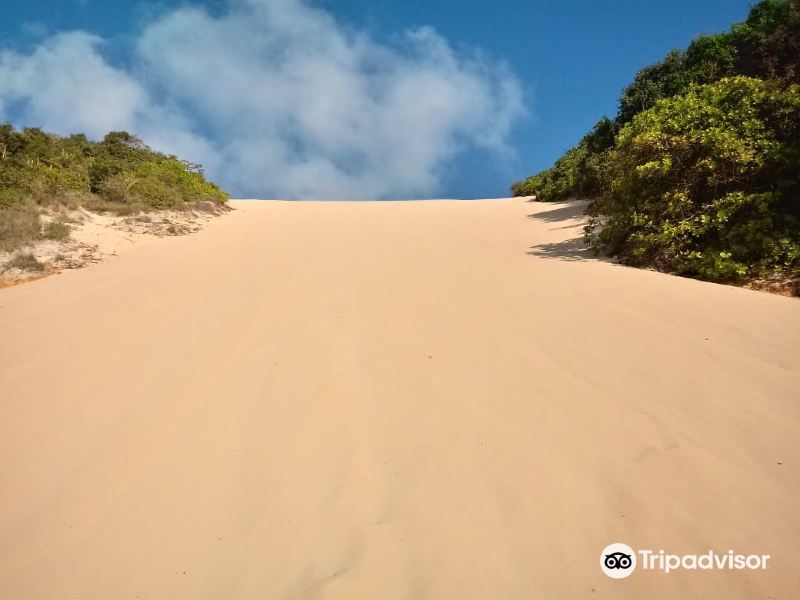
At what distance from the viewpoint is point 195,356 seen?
3709mm

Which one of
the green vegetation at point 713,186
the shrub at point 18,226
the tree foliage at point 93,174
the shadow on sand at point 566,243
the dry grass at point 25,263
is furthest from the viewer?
the tree foliage at point 93,174

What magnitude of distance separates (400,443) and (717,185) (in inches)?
230

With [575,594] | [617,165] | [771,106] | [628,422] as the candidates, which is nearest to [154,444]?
[575,594]

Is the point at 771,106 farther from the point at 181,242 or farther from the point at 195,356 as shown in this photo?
the point at 181,242

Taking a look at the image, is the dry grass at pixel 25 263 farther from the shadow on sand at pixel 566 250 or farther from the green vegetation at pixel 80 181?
the shadow on sand at pixel 566 250

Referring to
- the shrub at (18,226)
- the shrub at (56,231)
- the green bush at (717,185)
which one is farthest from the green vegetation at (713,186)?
the shrub at (18,226)

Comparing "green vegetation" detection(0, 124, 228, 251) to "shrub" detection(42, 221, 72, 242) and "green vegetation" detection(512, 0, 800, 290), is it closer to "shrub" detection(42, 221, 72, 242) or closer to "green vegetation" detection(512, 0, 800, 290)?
"shrub" detection(42, 221, 72, 242)

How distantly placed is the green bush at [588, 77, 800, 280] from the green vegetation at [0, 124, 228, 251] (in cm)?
989

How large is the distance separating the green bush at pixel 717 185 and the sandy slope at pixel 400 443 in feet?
3.11

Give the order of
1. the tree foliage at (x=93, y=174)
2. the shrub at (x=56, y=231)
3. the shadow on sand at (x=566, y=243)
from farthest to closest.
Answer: the tree foliage at (x=93, y=174) < the shrub at (x=56, y=231) < the shadow on sand at (x=566, y=243)

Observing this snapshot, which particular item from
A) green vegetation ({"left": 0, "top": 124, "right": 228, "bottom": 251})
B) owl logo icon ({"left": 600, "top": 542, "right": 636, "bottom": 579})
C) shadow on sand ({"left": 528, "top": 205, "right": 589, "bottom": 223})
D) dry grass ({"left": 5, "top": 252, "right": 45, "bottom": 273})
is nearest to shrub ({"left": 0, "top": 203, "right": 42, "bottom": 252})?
green vegetation ({"left": 0, "top": 124, "right": 228, "bottom": 251})

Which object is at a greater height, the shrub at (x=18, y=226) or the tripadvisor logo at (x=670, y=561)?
the shrub at (x=18, y=226)

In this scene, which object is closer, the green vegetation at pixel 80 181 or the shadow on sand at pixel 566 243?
the shadow on sand at pixel 566 243

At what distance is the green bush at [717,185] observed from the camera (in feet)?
17.0
